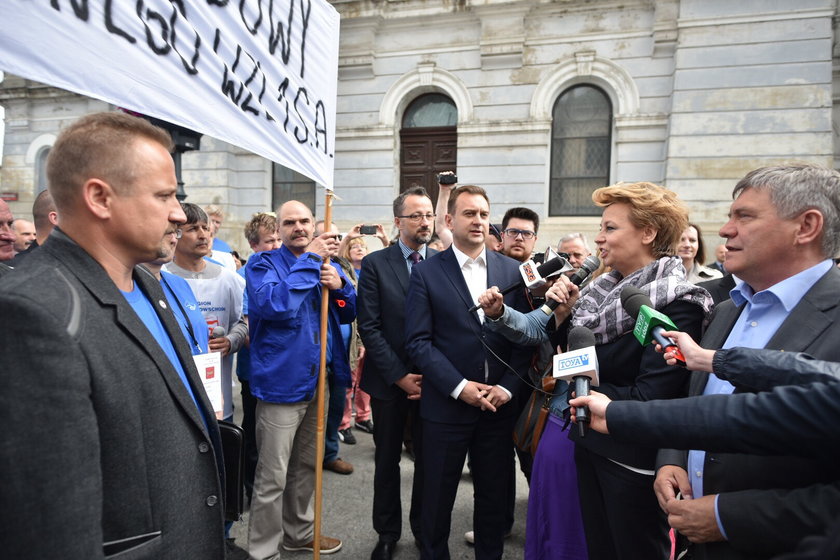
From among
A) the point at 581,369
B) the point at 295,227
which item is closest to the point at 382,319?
the point at 295,227

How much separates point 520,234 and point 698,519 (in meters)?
2.63

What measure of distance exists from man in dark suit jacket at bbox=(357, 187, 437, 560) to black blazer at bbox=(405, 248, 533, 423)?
1.10 ft

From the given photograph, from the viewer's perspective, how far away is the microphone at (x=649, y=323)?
5.29 ft

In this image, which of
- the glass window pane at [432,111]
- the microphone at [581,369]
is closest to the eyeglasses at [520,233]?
the microphone at [581,369]

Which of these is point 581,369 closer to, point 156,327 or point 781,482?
point 781,482

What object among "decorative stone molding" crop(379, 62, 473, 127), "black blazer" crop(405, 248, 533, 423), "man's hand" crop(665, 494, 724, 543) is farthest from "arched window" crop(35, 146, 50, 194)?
"man's hand" crop(665, 494, 724, 543)

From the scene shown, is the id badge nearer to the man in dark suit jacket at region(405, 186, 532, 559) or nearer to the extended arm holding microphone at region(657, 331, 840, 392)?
the man in dark suit jacket at region(405, 186, 532, 559)

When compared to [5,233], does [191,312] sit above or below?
below

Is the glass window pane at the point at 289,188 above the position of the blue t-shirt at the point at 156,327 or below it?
above

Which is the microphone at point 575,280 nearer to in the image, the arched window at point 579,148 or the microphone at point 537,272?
the microphone at point 537,272

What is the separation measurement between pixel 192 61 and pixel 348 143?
9548mm

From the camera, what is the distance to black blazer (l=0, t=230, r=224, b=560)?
998mm

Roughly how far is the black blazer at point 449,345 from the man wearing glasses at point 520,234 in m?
1.09

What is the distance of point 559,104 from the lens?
1037 cm
